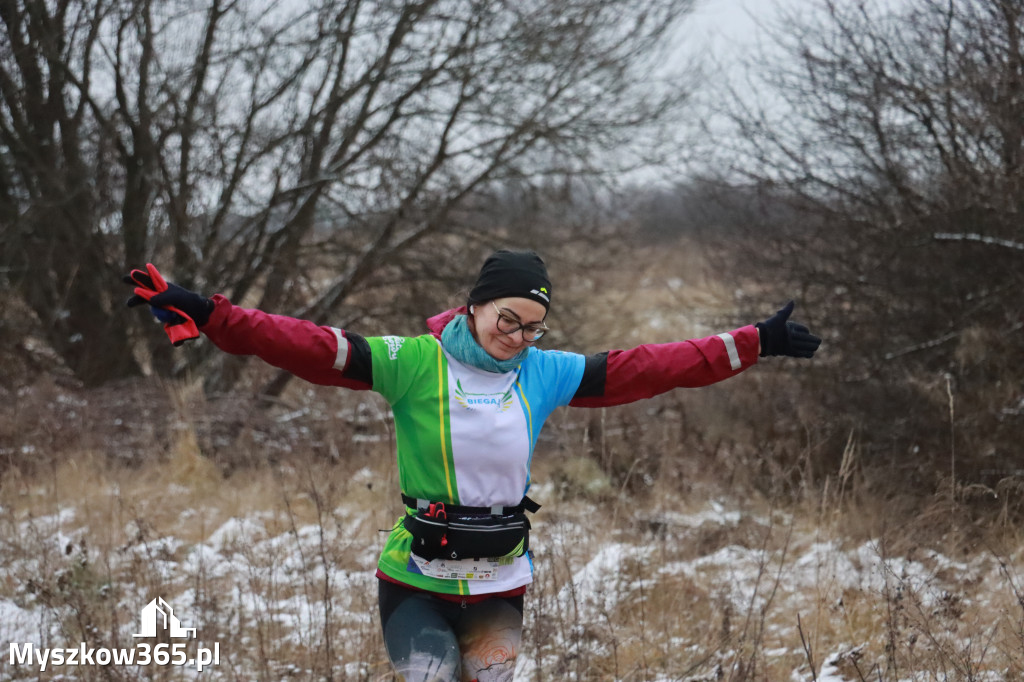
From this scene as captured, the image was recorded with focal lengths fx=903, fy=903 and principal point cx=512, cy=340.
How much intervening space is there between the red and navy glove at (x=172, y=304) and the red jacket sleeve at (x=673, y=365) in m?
1.10

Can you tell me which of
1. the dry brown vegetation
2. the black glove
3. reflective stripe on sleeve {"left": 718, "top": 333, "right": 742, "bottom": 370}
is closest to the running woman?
reflective stripe on sleeve {"left": 718, "top": 333, "right": 742, "bottom": 370}

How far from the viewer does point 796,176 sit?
7215mm

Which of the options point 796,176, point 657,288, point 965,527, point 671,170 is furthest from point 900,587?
point 657,288

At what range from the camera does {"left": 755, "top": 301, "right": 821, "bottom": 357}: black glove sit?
2.64 m

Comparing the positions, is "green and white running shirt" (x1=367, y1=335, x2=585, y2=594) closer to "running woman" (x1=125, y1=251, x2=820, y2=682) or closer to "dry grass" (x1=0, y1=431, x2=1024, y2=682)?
"running woman" (x1=125, y1=251, x2=820, y2=682)

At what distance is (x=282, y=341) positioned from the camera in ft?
7.89

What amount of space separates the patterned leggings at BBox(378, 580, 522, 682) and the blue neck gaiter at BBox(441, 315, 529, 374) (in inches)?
25.0

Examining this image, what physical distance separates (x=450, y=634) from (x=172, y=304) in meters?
1.12

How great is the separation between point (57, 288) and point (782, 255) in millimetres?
6744

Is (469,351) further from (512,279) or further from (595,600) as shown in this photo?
(595,600)

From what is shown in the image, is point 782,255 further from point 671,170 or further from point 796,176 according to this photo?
point 671,170

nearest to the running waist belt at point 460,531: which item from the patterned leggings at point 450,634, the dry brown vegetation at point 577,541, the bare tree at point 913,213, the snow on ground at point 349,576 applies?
the patterned leggings at point 450,634

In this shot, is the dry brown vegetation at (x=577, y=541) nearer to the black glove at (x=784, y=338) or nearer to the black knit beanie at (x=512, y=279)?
the black glove at (x=784, y=338)

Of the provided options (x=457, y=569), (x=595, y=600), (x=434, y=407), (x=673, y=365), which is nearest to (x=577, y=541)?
(x=595, y=600)
